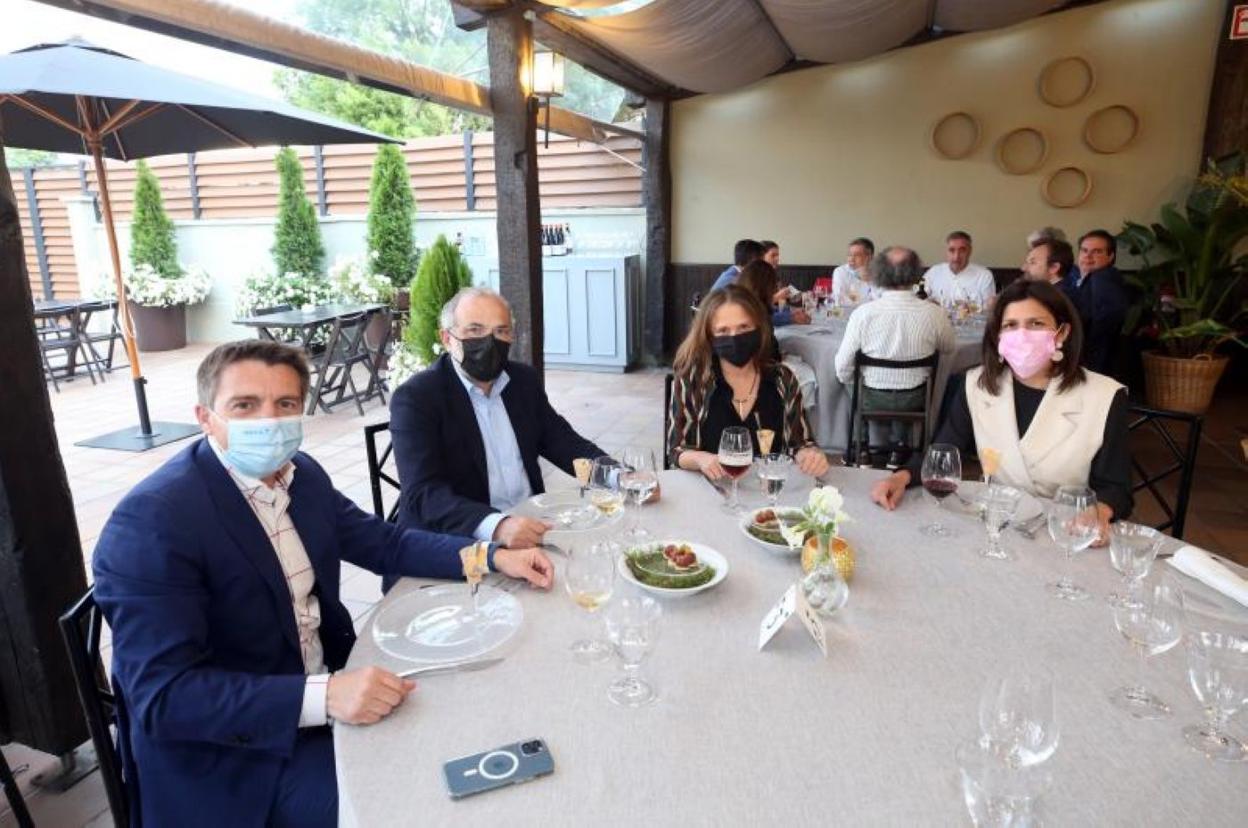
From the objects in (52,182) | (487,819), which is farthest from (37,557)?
(52,182)

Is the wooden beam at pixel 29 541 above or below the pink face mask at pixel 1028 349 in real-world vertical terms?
below

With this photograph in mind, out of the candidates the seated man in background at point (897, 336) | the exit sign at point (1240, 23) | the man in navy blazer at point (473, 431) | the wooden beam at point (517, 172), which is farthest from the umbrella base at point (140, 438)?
the exit sign at point (1240, 23)

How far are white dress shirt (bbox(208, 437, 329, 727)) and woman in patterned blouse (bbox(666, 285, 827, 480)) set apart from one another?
128 centimetres

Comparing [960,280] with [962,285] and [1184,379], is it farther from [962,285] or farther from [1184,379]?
[1184,379]

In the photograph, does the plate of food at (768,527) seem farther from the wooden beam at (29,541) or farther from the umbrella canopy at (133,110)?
the umbrella canopy at (133,110)

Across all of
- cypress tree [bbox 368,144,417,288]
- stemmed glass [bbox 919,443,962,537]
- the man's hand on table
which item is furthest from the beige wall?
the man's hand on table

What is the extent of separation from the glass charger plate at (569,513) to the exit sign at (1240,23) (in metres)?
6.95

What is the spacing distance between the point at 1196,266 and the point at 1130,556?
5.92m

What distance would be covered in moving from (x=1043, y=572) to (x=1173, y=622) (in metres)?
0.36

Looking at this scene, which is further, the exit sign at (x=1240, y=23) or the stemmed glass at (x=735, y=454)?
the exit sign at (x=1240, y=23)

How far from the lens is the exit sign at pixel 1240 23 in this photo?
230 inches

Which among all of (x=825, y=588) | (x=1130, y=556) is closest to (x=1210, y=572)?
(x=1130, y=556)

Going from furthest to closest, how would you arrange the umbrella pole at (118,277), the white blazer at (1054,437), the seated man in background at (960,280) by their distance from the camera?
the seated man in background at (960,280) < the umbrella pole at (118,277) < the white blazer at (1054,437)

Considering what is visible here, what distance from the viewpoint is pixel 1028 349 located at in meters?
2.20
